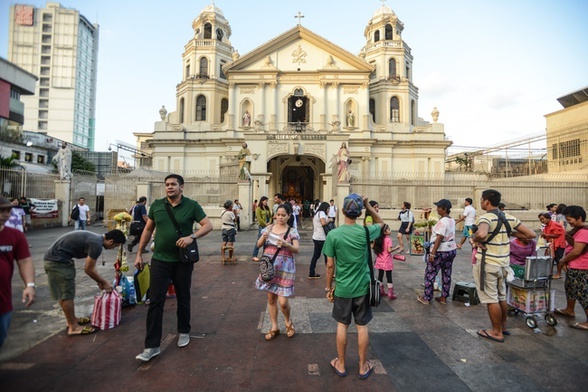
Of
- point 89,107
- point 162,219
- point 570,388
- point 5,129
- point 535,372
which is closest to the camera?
point 570,388

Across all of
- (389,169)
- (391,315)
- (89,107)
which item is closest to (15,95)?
(391,315)

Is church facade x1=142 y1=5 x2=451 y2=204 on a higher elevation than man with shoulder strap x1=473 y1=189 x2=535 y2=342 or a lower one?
higher

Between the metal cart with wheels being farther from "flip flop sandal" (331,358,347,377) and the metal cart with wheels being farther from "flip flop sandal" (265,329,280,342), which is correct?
"flip flop sandal" (265,329,280,342)

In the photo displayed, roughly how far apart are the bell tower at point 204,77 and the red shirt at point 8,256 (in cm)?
2916

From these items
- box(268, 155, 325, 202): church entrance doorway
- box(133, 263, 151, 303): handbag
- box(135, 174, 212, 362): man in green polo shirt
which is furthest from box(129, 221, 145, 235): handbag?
box(268, 155, 325, 202): church entrance doorway

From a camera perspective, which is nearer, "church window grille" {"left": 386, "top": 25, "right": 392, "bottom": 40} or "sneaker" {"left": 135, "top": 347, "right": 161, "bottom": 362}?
"sneaker" {"left": 135, "top": 347, "right": 161, "bottom": 362}

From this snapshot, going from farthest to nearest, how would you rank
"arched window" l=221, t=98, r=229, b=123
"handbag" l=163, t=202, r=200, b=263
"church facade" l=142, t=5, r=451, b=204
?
1. "arched window" l=221, t=98, r=229, b=123
2. "church facade" l=142, t=5, r=451, b=204
3. "handbag" l=163, t=202, r=200, b=263

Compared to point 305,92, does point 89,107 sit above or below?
above

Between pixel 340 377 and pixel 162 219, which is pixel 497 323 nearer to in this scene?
pixel 340 377

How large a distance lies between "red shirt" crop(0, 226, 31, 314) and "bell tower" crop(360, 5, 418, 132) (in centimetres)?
3073

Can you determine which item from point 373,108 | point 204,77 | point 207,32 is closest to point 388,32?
point 373,108

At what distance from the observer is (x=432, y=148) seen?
96.5 feet

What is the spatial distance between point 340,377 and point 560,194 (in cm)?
1941

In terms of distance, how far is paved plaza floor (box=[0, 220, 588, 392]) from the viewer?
9.66 ft
